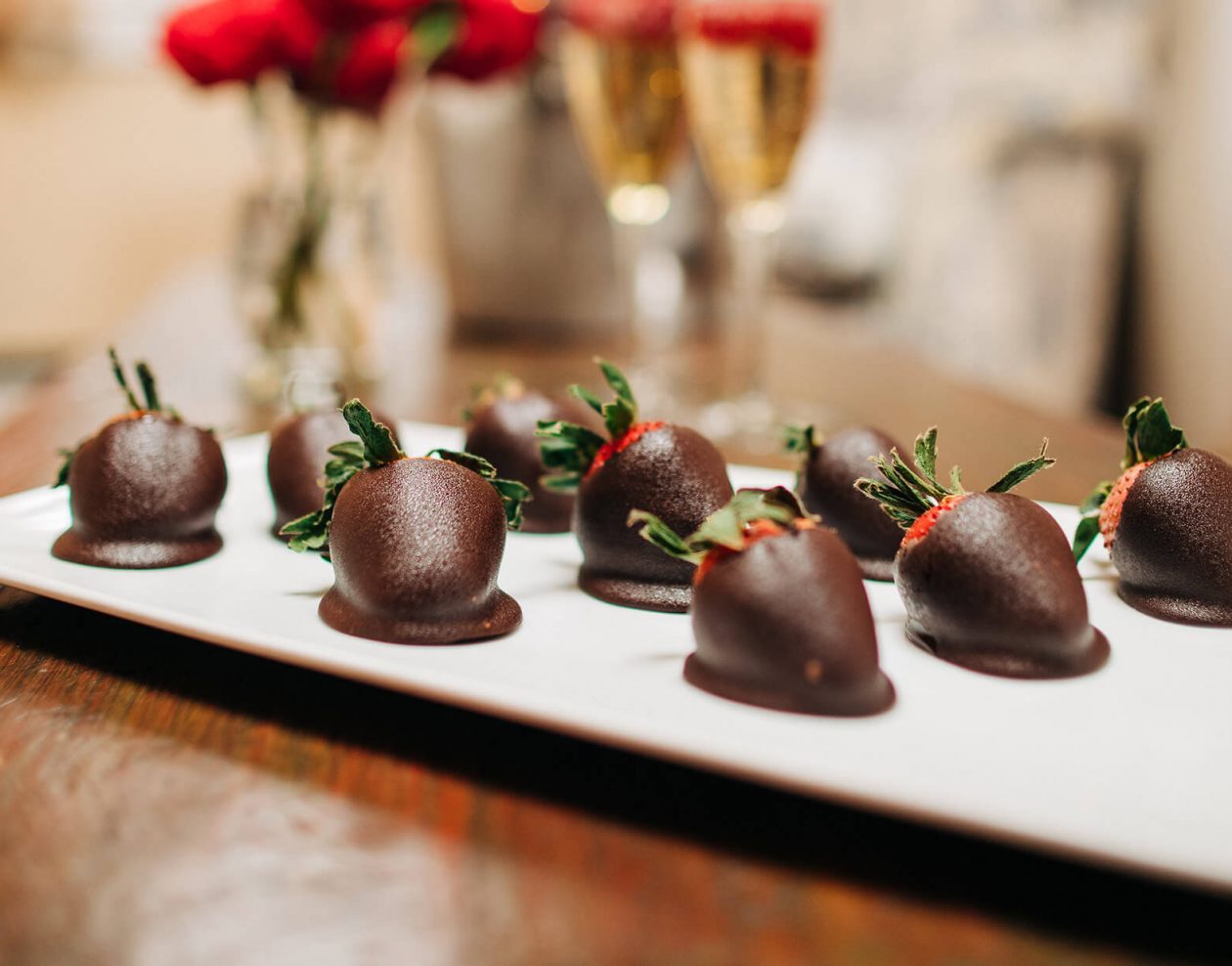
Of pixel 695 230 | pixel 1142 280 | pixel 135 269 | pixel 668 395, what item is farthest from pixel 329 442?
pixel 135 269

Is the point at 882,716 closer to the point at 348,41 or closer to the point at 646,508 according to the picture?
the point at 646,508

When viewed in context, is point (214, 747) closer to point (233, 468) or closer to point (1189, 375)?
point (233, 468)

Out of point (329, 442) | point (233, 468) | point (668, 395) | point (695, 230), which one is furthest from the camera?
point (695, 230)

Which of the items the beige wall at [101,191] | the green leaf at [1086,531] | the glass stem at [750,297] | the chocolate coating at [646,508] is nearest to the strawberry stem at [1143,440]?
the green leaf at [1086,531]

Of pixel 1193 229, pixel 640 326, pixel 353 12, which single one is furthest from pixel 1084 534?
pixel 1193 229

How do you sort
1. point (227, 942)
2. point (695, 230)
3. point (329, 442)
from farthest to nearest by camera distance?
point (695, 230) → point (329, 442) → point (227, 942)

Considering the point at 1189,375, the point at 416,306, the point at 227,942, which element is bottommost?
the point at 1189,375
